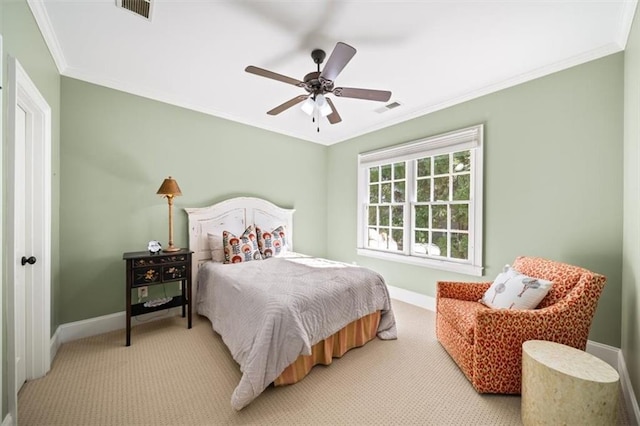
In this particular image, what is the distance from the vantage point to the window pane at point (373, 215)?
14.2ft

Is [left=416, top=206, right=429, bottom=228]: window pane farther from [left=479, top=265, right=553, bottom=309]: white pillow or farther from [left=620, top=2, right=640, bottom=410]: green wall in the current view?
[left=620, top=2, right=640, bottom=410]: green wall

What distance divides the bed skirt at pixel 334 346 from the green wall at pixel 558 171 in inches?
53.0

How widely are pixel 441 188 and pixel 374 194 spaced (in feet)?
3.70

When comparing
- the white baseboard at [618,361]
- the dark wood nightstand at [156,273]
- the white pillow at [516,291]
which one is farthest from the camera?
the dark wood nightstand at [156,273]

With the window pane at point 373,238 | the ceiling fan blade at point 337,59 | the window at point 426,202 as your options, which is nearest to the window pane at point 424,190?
the window at point 426,202

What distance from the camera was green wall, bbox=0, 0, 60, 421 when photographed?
58.3 inches

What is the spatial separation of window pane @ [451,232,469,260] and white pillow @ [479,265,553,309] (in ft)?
2.66

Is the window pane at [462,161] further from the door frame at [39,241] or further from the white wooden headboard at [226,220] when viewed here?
the door frame at [39,241]

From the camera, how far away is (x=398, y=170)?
3.99 metres

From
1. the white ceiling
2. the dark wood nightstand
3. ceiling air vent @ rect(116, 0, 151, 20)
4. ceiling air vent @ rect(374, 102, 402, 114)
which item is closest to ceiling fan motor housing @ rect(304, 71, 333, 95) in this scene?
the white ceiling

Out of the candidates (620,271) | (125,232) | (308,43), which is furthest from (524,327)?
(125,232)

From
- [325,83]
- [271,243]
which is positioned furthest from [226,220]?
[325,83]

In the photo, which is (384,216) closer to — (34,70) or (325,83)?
(325,83)

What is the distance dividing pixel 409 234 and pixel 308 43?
273 cm
